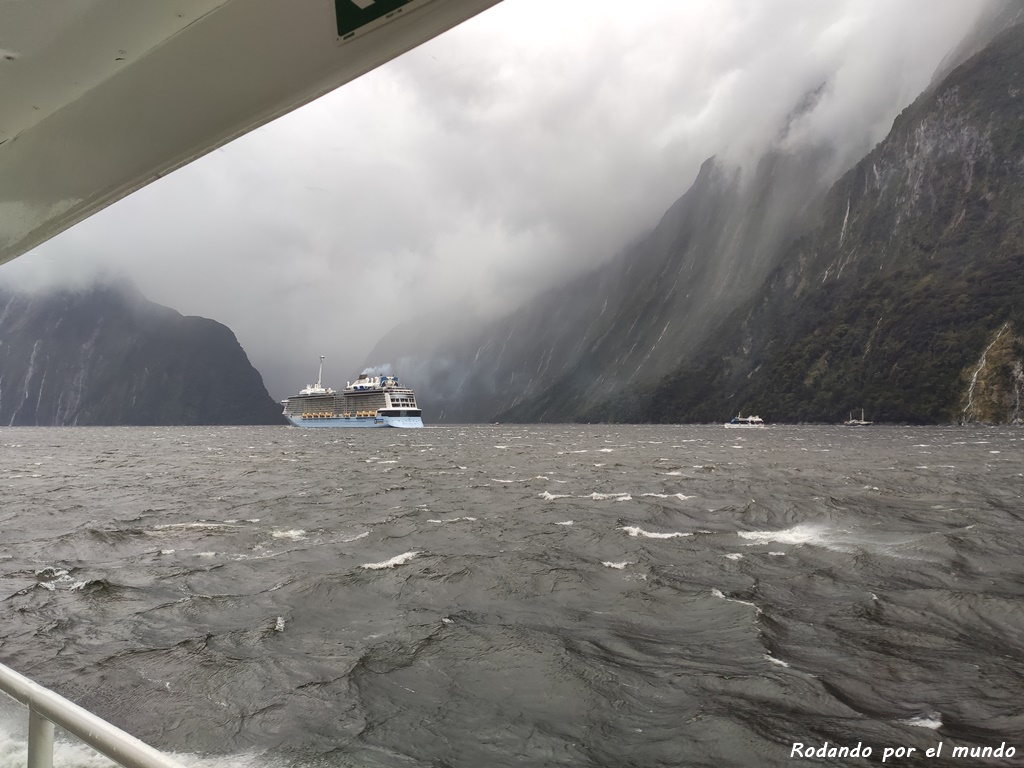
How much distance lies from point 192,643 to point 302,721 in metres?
3.37

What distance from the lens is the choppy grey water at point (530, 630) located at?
20.1 ft

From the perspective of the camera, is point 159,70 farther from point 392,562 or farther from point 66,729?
point 392,562

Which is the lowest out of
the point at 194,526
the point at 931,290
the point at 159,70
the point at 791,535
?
the point at 194,526

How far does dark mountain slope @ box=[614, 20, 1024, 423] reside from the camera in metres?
134

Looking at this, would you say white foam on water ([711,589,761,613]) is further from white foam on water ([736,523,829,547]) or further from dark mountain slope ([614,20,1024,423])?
dark mountain slope ([614,20,1024,423])

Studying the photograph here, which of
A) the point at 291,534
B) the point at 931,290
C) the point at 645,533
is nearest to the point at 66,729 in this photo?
the point at 645,533

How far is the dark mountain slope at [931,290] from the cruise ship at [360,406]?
10733 cm

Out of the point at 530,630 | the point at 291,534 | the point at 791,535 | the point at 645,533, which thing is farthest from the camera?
the point at 291,534

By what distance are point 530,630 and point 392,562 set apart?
516 centimetres

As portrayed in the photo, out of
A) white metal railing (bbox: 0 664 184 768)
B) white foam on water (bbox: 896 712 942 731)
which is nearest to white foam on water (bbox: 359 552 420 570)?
white foam on water (bbox: 896 712 942 731)

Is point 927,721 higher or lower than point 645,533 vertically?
higher

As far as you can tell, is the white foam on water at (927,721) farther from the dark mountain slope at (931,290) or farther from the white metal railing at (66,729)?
the dark mountain slope at (931,290)

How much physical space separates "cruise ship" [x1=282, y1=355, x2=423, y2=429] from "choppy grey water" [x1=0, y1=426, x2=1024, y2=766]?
426 ft

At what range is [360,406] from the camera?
6088 inches
